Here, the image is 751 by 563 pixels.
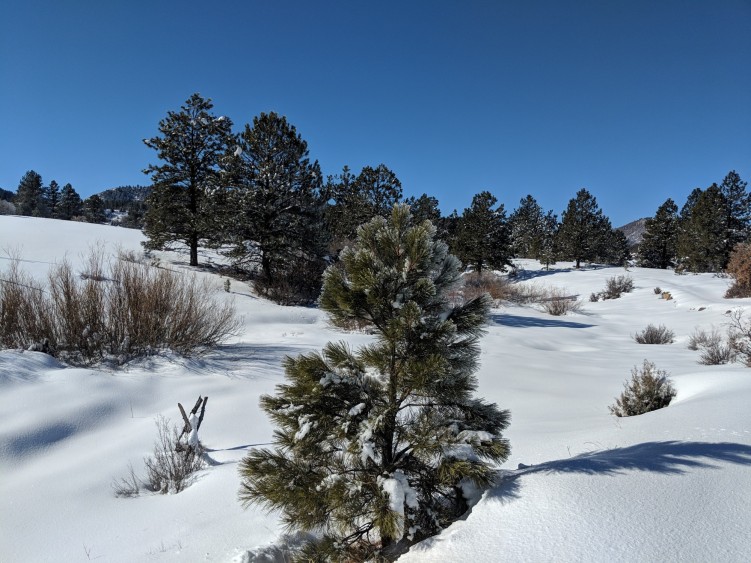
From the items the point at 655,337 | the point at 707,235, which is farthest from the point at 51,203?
the point at 707,235

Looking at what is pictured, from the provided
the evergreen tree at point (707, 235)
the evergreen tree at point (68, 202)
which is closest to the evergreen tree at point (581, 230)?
the evergreen tree at point (707, 235)

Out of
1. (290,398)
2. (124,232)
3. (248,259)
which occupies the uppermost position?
(124,232)

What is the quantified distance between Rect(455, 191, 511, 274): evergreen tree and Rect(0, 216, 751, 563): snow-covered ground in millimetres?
27483

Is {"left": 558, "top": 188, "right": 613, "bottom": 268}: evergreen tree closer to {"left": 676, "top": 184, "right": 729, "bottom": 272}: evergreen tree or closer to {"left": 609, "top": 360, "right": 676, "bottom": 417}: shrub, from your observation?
{"left": 676, "top": 184, "right": 729, "bottom": 272}: evergreen tree

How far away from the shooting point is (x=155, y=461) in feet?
13.6

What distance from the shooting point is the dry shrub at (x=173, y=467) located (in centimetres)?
377

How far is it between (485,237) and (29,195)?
5439 centimetres

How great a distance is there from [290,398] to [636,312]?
71.0 feet

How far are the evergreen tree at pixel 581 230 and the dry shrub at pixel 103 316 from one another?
148 ft

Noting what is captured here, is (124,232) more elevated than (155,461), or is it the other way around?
(124,232)

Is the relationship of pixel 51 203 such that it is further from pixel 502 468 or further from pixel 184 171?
pixel 502 468

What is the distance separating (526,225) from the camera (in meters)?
63.7

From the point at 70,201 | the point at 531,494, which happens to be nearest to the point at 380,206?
the point at 531,494

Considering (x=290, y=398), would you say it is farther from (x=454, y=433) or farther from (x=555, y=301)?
(x=555, y=301)
